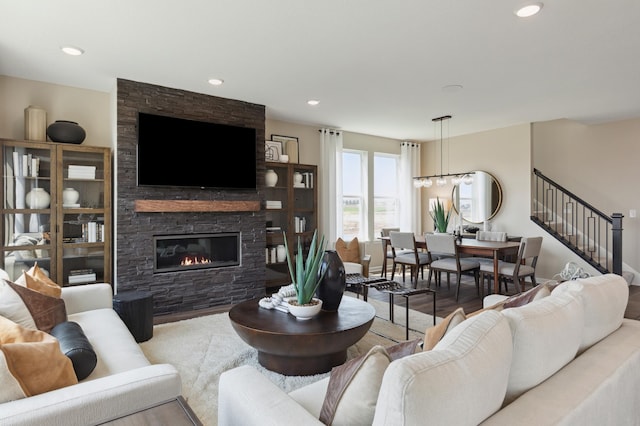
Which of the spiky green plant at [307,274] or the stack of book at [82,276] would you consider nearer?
the spiky green plant at [307,274]

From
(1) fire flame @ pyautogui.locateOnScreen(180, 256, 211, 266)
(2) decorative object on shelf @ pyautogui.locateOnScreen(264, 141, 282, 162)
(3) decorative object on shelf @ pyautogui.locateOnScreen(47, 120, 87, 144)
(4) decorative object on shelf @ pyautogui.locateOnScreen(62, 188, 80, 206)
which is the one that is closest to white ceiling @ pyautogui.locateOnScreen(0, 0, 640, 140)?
(3) decorative object on shelf @ pyautogui.locateOnScreen(47, 120, 87, 144)

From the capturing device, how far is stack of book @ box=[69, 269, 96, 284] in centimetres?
393

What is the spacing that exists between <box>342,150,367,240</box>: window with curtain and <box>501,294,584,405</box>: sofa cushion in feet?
17.7

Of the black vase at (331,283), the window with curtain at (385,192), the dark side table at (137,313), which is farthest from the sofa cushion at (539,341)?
the window with curtain at (385,192)

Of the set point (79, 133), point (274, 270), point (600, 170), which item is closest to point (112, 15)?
point (79, 133)

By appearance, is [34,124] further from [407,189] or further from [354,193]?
[407,189]

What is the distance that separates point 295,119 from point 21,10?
366 centimetres

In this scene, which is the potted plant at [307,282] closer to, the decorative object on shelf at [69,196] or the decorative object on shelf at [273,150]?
the decorative object on shelf at [69,196]

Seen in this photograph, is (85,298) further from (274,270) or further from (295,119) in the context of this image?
(295,119)

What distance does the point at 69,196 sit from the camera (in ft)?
12.8

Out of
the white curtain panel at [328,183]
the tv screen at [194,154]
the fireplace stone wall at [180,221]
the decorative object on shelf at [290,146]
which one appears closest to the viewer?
the fireplace stone wall at [180,221]

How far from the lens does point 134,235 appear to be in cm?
406

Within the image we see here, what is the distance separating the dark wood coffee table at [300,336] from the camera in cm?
237

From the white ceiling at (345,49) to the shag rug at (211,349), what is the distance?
2531mm
